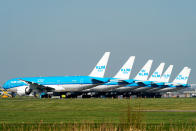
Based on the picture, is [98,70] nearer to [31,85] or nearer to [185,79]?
[31,85]

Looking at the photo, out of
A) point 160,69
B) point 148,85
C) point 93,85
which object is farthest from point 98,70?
point 160,69

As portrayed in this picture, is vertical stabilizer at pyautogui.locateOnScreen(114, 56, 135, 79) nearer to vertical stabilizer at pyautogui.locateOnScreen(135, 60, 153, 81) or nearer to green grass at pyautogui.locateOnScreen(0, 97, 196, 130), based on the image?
vertical stabilizer at pyautogui.locateOnScreen(135, 60, 153, 81)

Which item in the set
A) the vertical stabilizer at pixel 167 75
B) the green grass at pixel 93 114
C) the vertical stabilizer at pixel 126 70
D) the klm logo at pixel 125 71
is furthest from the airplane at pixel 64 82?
the green grass at pixel 93 114

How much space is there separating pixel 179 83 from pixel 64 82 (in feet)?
139

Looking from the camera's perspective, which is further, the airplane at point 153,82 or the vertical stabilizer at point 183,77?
the vertical stabilizer at point 183,77

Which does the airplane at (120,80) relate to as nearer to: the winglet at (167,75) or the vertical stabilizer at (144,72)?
the vertical stabilizer at (144,72)

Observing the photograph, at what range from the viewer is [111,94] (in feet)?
404

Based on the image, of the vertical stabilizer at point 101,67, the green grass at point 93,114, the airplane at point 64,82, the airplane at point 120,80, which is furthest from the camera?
the airplane at point 120,80

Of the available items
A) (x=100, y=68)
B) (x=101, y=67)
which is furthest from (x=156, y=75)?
(x=100, y=68)

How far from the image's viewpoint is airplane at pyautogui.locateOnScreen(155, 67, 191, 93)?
442ft

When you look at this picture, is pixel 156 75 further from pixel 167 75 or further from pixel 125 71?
pixel 125 71

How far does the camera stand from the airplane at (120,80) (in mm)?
113500

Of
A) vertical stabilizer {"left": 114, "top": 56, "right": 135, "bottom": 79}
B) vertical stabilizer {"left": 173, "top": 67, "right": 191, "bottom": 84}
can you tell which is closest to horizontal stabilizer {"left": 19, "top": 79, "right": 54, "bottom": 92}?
vertical stabilizer {"left": 114, "top": 56, "right": 135, "bottom": 79}

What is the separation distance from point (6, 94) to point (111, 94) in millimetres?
35003
